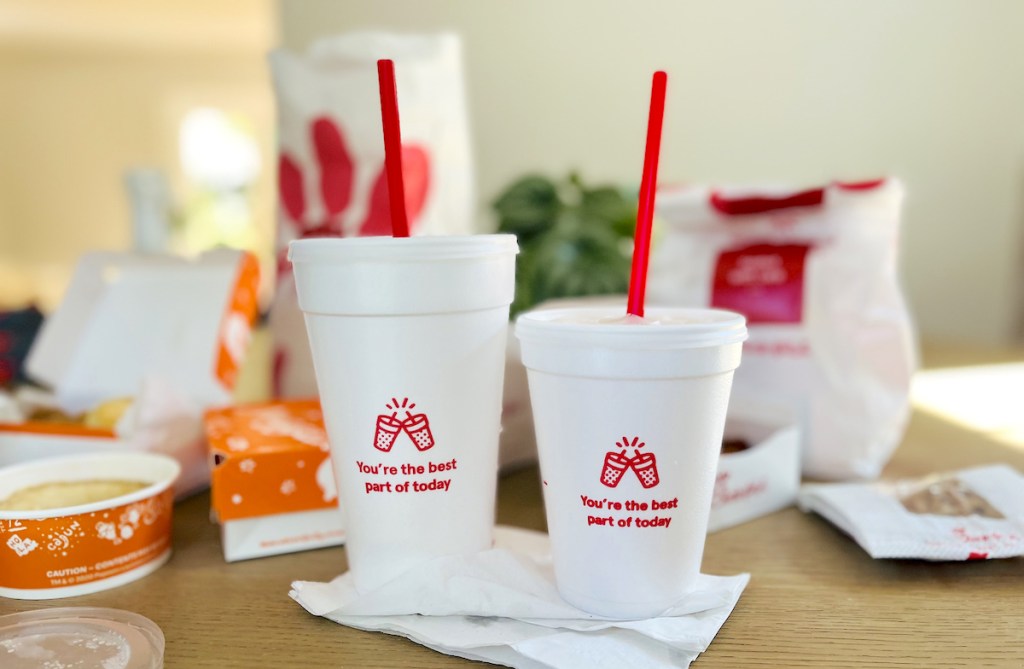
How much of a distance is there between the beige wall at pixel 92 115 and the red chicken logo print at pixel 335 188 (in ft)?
17.1

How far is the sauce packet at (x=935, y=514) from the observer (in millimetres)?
682

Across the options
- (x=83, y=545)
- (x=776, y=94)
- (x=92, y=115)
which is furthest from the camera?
(x=92, y=115)

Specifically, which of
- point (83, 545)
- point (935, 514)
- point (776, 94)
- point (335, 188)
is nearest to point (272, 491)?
point (83, 545)

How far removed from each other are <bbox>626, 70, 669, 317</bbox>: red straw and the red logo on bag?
16.3 inches

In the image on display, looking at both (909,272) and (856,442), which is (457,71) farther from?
(909,272)

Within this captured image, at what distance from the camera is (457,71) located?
114cm

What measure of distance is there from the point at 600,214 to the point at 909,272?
1426 mm

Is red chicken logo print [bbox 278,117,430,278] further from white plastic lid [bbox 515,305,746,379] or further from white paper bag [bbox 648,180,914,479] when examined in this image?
white plastic lid [bbox 515,305,746,379]

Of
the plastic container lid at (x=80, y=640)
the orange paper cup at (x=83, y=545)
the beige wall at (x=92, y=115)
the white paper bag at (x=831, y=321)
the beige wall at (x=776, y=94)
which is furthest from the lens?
the beige wall at (x=92, y=115)

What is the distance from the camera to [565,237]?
3.73 feet

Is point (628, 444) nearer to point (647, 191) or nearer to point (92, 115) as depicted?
point (647, 191)

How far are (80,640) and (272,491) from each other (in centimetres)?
20

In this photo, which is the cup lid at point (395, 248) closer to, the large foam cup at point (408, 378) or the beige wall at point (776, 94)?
the large foam cup at point (408, 378)

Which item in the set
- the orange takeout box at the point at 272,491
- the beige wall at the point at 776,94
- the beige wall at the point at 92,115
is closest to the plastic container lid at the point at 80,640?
the orange takeout box at the point at 272,491
